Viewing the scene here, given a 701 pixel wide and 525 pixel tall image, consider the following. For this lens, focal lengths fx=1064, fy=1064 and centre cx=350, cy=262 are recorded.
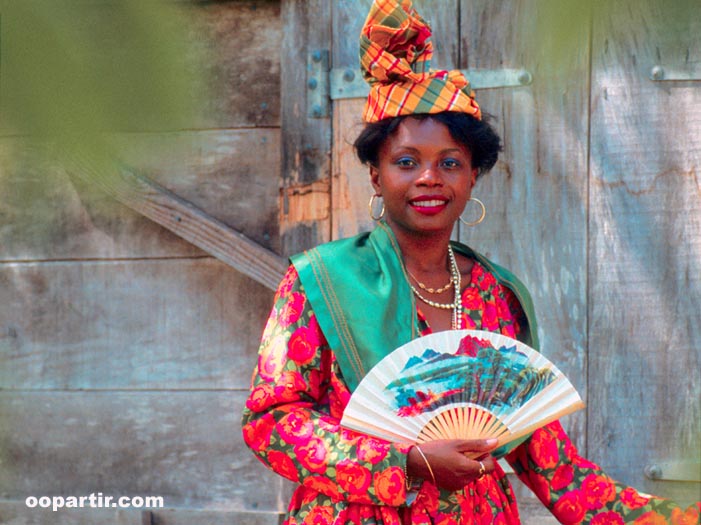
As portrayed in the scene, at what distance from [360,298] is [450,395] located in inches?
11.3

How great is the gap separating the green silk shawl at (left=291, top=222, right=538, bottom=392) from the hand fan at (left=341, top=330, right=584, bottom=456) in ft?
0.29

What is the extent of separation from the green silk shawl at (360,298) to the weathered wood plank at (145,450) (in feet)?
4.55

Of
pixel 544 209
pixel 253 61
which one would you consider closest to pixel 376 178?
pixel 544 209

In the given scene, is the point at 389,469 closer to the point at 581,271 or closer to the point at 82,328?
the point at 581,271

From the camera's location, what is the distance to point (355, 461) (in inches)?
81.2

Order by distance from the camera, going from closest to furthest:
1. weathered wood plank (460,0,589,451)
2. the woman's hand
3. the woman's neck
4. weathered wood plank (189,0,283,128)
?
the woman's hand → the woman's neck → weathered wood plank (460,0,589,451) → weathered wood plank (189,0,283,128)

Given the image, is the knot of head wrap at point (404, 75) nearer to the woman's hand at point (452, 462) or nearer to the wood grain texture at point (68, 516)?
the woman's hand at point (452, 462)

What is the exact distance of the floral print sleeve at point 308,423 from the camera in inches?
80.9

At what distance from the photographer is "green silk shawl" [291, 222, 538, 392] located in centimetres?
218

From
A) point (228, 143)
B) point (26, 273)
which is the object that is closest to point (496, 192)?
point (228, 143)

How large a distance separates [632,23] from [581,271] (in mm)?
2466

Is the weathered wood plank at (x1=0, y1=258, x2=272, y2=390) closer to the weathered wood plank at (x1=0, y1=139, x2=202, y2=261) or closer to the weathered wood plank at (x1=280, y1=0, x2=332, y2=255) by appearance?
the weathered wood plank at (x1=280, y1=0, x2=332, y2=255)

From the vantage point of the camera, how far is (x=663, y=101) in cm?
309

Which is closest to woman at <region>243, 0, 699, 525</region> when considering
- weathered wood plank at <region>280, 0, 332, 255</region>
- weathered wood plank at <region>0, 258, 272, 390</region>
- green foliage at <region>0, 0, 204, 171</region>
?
weathered wood plank at <region>280, 0, 332, 255</region>
